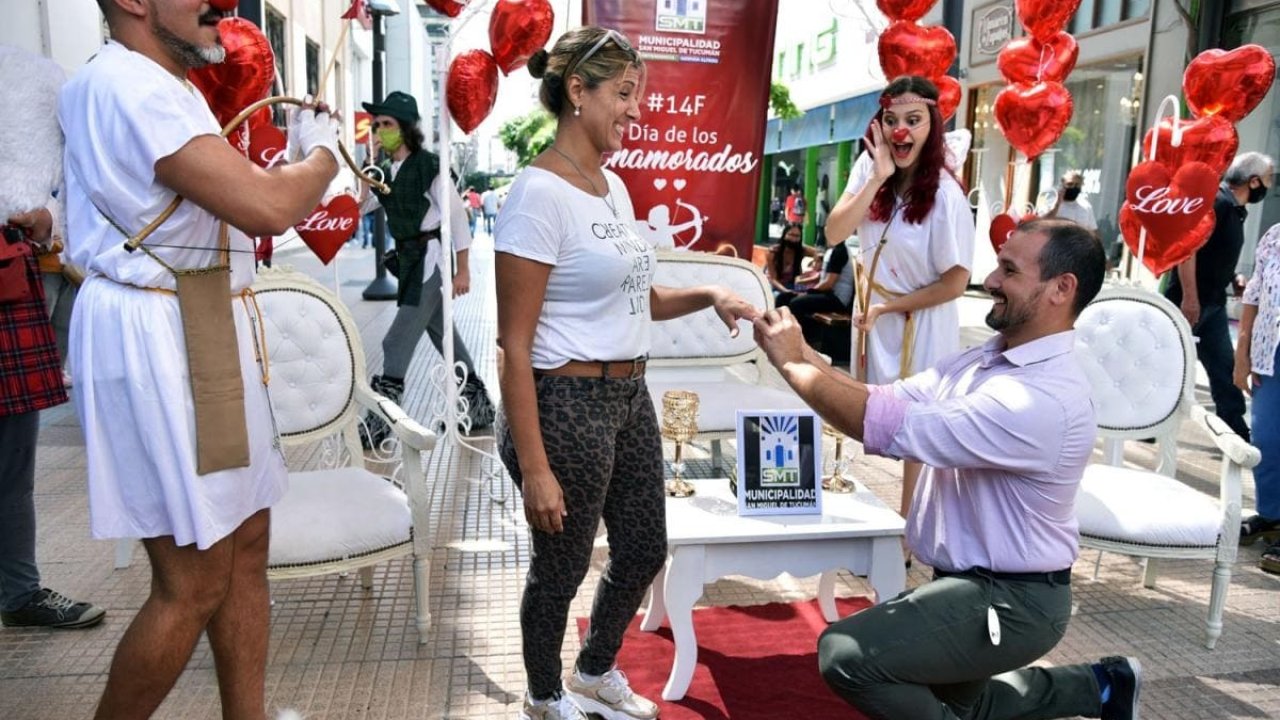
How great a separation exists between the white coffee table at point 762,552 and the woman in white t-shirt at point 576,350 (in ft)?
0.83

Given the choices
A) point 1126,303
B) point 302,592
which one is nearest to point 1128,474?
point 1126,303

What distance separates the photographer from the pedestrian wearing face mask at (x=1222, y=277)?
5.27m

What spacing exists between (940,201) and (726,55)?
187 centimetres

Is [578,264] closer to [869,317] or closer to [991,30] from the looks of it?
[869,317]

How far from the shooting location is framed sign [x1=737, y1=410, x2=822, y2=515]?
282cm

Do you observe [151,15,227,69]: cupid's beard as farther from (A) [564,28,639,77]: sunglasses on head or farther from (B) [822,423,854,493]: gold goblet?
(B) [822,423,854,493]: gold goblet

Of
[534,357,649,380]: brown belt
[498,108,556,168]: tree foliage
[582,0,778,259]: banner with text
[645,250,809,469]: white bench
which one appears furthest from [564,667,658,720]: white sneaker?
[498,108,556,168]: tree foliage

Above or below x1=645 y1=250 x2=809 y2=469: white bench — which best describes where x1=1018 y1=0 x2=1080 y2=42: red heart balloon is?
above

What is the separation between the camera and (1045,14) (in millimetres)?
4379

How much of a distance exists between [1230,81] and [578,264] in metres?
3.67

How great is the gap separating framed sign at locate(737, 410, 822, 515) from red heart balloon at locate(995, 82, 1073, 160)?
2554 millimetres

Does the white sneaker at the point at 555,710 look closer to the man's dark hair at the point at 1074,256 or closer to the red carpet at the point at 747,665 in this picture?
the red carpet at the point at 747,665

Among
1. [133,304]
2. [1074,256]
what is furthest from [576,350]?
[1074,256]

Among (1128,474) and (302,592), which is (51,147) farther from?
(1128,474)
